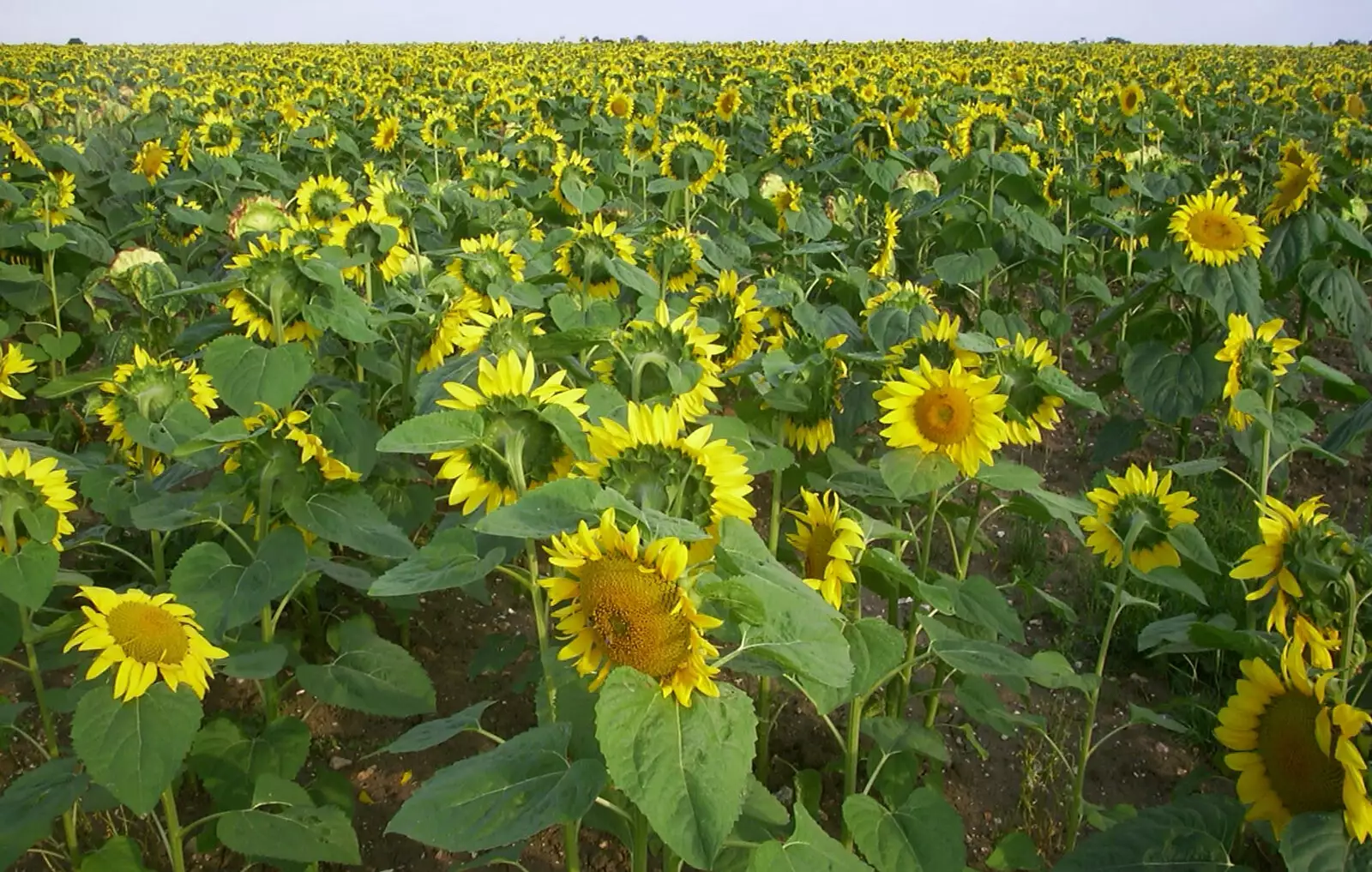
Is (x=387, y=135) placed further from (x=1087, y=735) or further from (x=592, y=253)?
(x=1087, y=735)

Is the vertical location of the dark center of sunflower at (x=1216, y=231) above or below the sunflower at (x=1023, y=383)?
above

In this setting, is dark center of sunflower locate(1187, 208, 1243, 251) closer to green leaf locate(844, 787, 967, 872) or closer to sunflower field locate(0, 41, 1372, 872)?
sunflower field locate(0, 41, 1372, 872)

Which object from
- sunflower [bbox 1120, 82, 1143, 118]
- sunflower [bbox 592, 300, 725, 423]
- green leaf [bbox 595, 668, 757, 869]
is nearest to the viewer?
green leaf [bbox 595, 668, 757, 869]

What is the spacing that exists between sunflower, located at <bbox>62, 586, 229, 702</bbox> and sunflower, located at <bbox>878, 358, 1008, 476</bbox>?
1.26 metres

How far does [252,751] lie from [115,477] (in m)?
0.81

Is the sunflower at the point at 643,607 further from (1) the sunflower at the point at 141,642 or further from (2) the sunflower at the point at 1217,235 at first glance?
(2) the sunflower at the point at 1217,235

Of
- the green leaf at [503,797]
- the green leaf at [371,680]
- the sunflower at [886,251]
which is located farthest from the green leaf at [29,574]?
the sunflower at [886,251]

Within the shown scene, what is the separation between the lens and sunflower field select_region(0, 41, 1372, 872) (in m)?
1.37

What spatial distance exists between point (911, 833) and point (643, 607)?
0.92 meters

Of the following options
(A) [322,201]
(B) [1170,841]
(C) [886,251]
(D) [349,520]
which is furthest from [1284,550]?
(A) [322,201]

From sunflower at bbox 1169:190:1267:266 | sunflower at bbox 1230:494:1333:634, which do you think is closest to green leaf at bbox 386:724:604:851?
sunflower at bbox 1230:494:1333:634

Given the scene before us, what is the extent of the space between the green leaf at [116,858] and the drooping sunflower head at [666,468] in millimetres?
1255

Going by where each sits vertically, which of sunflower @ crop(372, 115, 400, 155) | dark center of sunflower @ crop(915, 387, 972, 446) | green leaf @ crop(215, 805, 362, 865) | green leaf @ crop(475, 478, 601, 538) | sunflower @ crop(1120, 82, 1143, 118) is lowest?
green leaf @ crop(215, 805, 362, 865)

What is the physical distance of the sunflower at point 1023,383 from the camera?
2.27 meters
